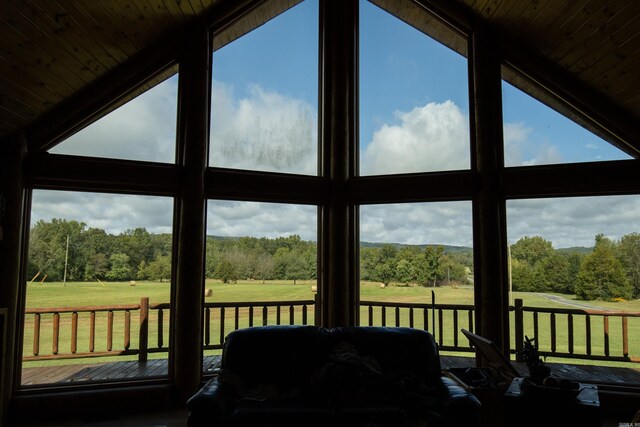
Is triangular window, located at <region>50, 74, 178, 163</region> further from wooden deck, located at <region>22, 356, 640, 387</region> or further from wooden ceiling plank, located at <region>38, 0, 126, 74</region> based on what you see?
wooden deck, located at <region>22, 356, 640, 387</region>

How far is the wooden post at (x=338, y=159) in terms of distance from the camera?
497 cm

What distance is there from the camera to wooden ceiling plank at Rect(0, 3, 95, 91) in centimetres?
313

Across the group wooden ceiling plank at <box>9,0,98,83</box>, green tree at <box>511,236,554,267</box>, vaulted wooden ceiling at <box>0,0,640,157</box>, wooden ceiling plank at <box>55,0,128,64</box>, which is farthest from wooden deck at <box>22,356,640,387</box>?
wooden ceiling plank at <box>55,0,128,64</box>

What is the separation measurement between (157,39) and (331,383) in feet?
12.7

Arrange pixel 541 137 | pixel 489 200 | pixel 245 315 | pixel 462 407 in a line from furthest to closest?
pixel 245 315, pixel 541 137, pixel 489 200, pixel 462 407

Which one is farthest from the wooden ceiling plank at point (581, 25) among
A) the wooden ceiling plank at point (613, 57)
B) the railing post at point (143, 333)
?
the railing post at point (143, 333)

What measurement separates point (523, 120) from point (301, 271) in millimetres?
3025

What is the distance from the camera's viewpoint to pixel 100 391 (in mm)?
4309

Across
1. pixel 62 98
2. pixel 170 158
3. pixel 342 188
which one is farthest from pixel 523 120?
pixel 62 98

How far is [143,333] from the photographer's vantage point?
15.2 ft

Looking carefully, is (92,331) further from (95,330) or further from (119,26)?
(119,26)

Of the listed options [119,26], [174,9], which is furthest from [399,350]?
[174,9]

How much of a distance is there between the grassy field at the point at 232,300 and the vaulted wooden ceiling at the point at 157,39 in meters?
1.64

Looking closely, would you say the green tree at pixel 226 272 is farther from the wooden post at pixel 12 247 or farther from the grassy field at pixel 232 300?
the wooden post at pixel 12 247
